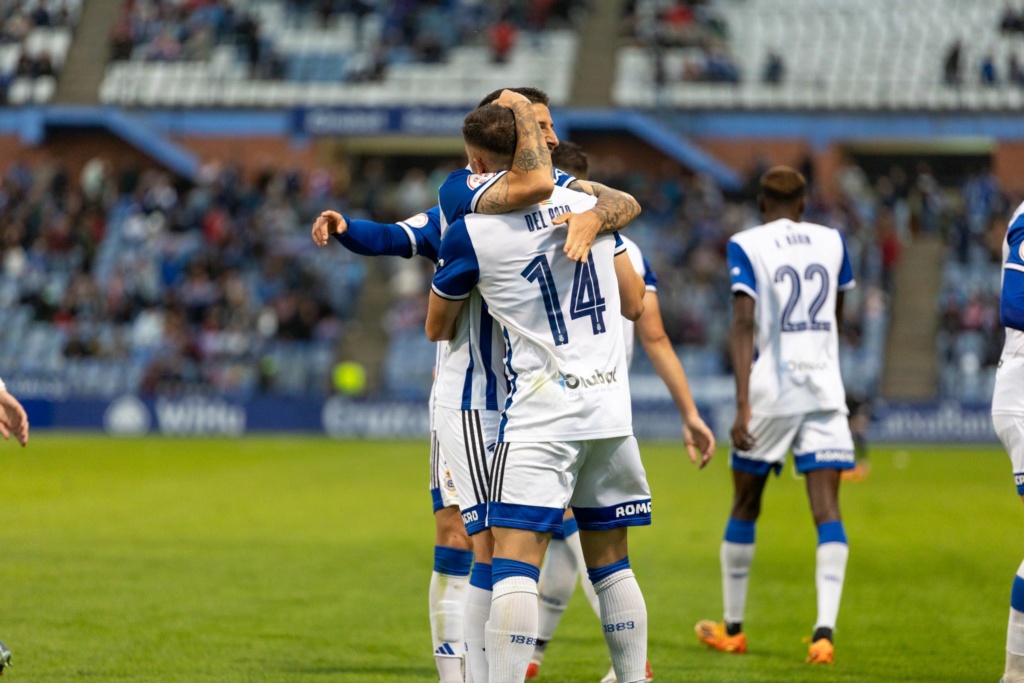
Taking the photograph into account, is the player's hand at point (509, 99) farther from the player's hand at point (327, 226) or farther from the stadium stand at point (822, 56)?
the stadium stand at point (822, 56)

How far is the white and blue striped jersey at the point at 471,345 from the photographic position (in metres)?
5.04

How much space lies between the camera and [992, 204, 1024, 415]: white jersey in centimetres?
572

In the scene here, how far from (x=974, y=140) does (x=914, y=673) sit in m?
27.9

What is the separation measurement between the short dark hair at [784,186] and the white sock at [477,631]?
11.0 ft

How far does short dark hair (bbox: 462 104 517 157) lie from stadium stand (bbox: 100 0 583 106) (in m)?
28.8

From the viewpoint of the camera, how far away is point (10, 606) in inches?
332

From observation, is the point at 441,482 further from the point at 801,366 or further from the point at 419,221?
the point at 801,366

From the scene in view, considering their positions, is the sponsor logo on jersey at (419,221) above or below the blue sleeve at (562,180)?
below

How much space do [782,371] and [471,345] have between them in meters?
2.82

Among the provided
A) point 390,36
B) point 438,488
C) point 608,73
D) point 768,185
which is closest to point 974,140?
point 608,73

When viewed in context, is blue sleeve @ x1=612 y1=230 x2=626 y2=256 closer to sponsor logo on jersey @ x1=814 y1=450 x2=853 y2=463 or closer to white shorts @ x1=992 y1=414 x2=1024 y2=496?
white shorts @ x1=992 y1=414 x2=1024 y2=496

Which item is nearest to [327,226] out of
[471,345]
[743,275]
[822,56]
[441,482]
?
[471,345]

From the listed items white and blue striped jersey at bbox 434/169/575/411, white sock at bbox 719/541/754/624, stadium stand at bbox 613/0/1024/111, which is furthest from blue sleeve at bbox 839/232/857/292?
stadium stand at bbox 613/0/1024/111

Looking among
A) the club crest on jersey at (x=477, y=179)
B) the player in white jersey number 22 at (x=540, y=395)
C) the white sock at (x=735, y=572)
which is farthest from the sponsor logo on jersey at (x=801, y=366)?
the club crest on jersey at (x=477, y=179)
